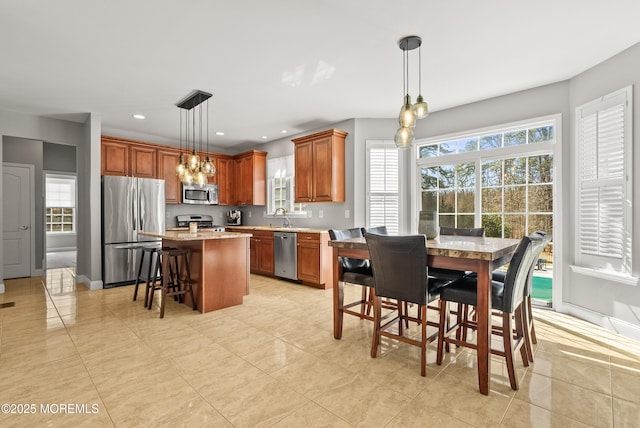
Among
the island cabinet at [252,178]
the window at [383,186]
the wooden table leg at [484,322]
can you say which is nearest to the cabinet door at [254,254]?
the island cabinet at [252,178]

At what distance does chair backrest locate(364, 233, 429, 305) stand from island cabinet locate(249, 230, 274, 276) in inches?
129

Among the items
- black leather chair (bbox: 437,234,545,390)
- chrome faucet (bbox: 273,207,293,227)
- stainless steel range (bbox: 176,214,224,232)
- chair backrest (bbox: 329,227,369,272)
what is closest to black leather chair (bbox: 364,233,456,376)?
black leather chair (bbox: 437,234,545,390)

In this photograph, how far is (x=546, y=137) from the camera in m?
3.74

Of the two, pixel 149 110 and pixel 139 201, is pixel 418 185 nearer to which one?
pixel 149 110

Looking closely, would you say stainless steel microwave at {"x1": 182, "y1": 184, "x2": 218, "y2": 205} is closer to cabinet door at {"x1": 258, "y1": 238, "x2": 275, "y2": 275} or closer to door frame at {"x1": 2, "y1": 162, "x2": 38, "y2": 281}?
cabinet door at {"x1": 258, "y1": 238, "x2": 275, "y2": 275}

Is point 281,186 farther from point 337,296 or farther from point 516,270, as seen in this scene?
point 516,270

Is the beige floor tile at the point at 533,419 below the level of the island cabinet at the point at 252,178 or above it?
below

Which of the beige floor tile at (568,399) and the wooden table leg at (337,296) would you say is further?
the wooden table leg at (337,296)

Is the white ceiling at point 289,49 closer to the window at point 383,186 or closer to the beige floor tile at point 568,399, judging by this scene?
the window at point 383,186

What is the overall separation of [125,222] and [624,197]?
624cm

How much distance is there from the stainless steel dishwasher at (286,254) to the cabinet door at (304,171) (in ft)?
2.35

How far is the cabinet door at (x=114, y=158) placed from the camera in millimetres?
5176

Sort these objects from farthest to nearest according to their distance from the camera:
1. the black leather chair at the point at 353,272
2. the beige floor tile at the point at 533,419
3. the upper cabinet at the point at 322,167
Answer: the upper cabinet at the point at 322,167, the black leather chair at the point at 353,272, the beige floor tile at the point at 533,419

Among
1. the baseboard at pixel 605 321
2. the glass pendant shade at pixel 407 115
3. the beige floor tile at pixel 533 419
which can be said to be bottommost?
the beige floor tile at pixel 533 419
